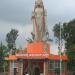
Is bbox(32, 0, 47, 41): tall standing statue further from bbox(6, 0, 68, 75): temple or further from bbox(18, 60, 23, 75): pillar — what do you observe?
bbox(18, 60, 23, 75): pillar

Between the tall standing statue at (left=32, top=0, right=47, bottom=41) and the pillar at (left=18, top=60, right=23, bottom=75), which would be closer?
the pillar at (left=18, top=60, right=23, bottom=75)

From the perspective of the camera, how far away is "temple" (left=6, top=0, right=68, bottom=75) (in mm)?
42750

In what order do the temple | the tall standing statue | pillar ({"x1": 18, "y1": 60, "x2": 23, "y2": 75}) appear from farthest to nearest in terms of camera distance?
the tall standing statue < pillar ({"x1": 18, "y1": 60, "x2": 23, "y2": 75}) < the temple

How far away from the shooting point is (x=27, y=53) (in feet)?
141

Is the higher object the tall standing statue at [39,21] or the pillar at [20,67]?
the tall standing statue at [39,21]

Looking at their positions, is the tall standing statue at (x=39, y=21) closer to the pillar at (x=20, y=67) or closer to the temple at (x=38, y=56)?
the temple at (x=38, y=56)

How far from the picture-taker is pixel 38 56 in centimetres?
4238

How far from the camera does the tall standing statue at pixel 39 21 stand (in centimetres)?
4509

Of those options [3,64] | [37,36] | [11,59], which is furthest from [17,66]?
[3,64]

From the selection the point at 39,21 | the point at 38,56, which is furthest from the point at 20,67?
the point at 39,21

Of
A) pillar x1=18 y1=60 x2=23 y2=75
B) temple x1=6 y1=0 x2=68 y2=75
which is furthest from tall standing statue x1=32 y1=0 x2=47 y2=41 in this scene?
pillar x1=18 y1=60 x2=23 y2=75

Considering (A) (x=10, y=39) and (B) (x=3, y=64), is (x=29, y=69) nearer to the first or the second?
(B) (x=3, y=64)

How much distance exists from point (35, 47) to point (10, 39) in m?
44.5

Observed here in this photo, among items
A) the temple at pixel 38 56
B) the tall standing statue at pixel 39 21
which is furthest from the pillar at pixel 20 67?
the tall standing statue at pixel 39 21
